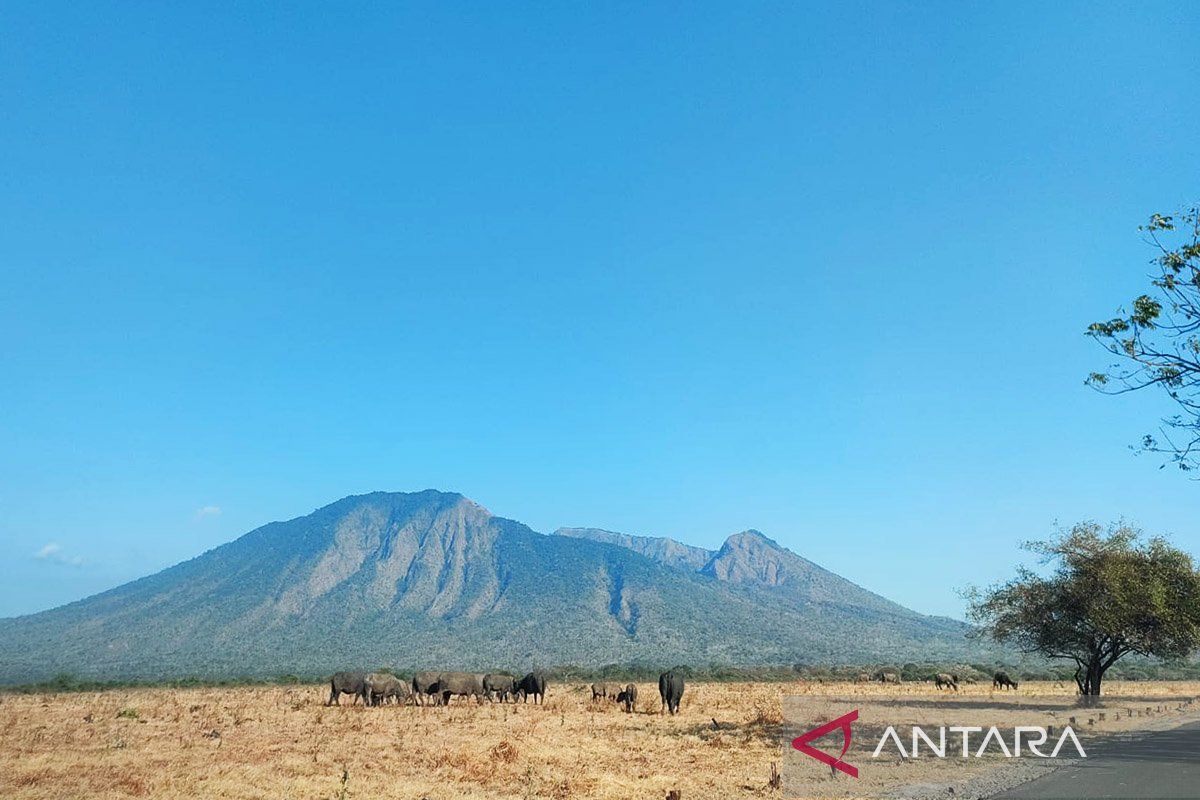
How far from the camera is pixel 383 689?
45125 mm

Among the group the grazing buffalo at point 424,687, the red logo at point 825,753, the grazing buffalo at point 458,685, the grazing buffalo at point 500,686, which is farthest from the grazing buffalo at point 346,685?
the red logo at point 825,753

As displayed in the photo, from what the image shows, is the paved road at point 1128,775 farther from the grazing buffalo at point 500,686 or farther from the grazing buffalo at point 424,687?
the grazing buffalo at point 424,687

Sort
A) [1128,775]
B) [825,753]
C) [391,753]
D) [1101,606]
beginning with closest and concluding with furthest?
[1128,775] < [825,753] < [391,753] < [1101,606]

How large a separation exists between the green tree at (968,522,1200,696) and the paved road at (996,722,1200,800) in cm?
1350

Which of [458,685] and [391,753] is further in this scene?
[458,685]

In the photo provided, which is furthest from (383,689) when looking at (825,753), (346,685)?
(825,753)

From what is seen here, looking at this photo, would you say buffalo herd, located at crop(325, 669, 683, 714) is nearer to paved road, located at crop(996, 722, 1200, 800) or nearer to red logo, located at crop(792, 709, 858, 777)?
red logo, located at crop(792, 709, 858, 777)

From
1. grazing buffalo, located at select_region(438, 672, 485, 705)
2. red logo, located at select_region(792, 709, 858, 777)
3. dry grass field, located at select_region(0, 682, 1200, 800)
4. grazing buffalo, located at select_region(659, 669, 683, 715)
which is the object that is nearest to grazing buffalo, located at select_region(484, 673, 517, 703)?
grazing buffalo, located at select_region(438, 672, 485, 705)

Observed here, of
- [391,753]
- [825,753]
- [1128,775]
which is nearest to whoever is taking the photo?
[1128,775]

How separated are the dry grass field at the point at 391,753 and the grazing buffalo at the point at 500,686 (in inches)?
253

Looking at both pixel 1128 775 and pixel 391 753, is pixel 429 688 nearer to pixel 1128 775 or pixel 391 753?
pixel 391 753

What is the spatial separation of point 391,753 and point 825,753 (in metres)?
13.1

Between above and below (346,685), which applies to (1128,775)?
above

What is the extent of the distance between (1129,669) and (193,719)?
115m
